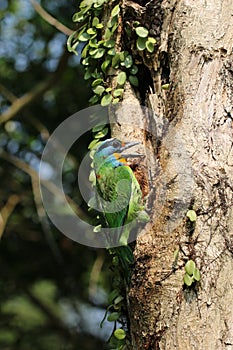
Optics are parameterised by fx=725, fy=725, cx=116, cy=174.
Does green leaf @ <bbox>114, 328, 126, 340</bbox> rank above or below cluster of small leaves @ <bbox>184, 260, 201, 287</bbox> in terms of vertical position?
below

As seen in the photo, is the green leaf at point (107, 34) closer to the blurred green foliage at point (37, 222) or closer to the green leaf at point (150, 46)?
the green leaf at point (150, 46)

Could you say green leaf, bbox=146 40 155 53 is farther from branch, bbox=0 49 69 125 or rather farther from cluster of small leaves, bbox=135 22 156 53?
branch, bbox=0 49 69 125

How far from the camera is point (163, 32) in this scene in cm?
313

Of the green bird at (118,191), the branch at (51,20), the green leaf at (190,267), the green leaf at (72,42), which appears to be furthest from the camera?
the branch at (51,20)

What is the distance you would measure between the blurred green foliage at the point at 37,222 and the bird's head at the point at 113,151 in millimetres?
2728

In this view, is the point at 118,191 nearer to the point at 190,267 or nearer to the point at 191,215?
the point at 191,215

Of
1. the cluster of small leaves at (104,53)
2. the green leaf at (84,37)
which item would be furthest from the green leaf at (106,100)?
the green leaf at (84,37)

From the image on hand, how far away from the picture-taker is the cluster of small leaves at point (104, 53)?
3.18 metres

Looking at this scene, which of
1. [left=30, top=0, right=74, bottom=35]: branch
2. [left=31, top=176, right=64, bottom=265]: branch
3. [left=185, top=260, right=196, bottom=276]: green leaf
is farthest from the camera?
[left=31, top=176, right=64, bottom=265]: branch

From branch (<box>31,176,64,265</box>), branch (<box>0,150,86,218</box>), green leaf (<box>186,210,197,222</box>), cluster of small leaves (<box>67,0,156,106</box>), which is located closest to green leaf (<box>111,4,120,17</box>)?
cluster of small leaves (<box>67,0,156,106</box>)

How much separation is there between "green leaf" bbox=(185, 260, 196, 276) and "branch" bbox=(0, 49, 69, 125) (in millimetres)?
3145

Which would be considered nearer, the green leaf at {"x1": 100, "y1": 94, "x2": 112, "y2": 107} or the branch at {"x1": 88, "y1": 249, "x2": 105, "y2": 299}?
the green leaf at {"x1": 100, "y1": 94, "x2": 112, "y2": 107}

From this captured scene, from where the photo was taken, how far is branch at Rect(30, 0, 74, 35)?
533cm

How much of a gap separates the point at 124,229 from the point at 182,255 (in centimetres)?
29
